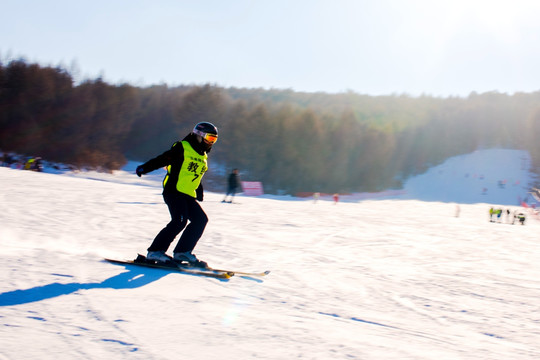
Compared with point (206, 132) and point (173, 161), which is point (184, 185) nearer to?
point (173, 161)

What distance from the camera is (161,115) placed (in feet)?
195

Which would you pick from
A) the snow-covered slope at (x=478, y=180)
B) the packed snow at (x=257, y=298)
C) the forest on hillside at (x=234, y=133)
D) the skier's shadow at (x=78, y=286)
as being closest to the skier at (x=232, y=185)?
the packed snow at (x=257, y=298)

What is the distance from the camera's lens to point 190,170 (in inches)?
179

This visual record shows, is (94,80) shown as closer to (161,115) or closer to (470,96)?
(161,115)

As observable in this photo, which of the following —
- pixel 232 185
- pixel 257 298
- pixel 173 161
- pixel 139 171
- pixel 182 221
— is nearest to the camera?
pixel 257 298

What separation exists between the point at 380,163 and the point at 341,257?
46.3m

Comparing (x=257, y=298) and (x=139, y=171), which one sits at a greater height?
(x=139, y=171)

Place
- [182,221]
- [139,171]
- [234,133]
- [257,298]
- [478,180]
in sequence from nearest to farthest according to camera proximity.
Result: [257,298] < [139,171] < [182,221] < [234,133] < [478,180]

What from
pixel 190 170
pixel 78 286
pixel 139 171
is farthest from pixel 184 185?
pixel 78 286

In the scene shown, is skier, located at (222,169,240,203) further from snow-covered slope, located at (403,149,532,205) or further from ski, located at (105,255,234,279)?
snow-covered slope, located at (403,149,532,205)

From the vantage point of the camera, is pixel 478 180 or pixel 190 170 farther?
pixel 478 180

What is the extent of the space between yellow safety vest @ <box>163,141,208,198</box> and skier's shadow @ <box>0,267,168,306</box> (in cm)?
88

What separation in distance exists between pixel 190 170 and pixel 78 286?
4.94 ft

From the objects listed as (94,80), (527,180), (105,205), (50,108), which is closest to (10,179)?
(105,205)
